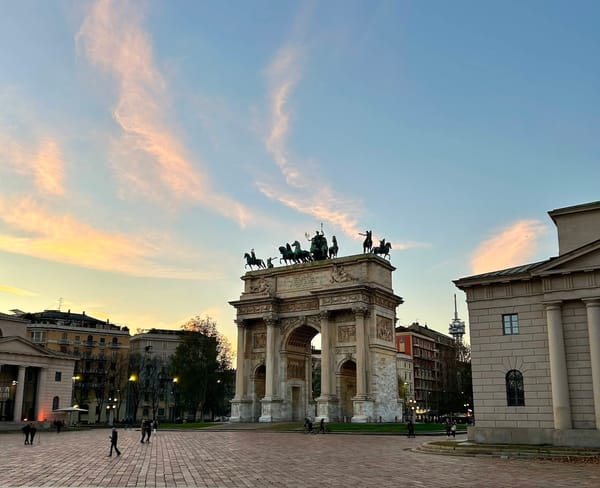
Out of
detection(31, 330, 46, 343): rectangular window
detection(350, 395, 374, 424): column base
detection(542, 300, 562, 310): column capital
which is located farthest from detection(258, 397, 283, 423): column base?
detection(31, 330, 46, 343): rectangular window

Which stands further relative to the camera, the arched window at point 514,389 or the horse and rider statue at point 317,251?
the horse and rider statue at point 317,251

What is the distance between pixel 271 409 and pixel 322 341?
8909mm

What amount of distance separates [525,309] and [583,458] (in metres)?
8.78

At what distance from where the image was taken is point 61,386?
236ft

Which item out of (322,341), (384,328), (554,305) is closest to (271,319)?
(322,341)

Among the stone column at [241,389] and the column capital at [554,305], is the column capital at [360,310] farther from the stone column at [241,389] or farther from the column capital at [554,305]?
the column capital at [554,305]

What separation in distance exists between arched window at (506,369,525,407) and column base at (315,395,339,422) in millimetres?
31859

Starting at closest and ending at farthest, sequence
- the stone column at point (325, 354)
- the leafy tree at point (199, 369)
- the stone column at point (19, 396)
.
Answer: the stone column at point (325, 354)
the stone column at point (19, 396)
the leafy tree at point (199, 369)

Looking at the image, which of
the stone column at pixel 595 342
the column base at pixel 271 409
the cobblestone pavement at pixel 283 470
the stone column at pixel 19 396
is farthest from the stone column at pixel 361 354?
the stone column at pixel 19 396

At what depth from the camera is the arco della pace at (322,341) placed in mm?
61844

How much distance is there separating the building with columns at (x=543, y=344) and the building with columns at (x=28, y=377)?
51058mm

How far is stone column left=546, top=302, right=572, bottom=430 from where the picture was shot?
97.2ft

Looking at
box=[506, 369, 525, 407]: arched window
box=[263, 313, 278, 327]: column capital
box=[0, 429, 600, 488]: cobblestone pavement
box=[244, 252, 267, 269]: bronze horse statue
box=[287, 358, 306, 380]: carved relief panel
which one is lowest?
box=[0, 429, 600, 488]: cobblestone pavement

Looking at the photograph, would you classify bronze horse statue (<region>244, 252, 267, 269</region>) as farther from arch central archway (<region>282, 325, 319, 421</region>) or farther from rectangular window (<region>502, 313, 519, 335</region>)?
rectangular window (<region>502, 313, 519, 335</region>)
